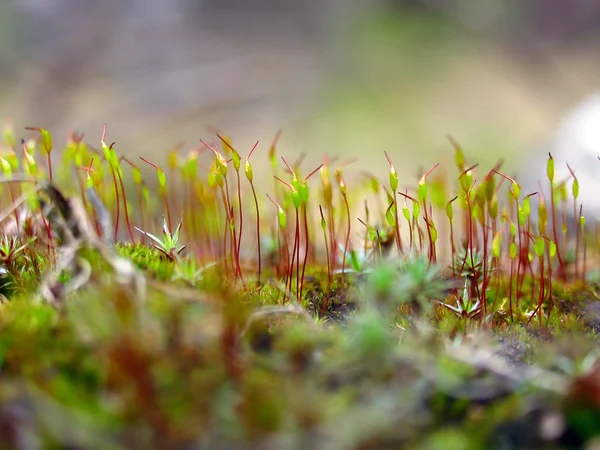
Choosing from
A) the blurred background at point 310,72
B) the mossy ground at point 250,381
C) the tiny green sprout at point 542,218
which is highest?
the blurred background at point 310,72

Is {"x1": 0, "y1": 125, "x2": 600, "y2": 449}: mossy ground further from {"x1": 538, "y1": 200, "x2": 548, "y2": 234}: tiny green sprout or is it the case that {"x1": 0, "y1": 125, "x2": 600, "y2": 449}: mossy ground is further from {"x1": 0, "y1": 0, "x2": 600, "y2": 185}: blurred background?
{"x1": 0, "y1": 0, "x2": 600, "y2": 185}: blurred background

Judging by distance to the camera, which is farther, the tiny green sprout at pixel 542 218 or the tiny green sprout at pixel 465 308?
the tiny green sprout at pixel 542 218

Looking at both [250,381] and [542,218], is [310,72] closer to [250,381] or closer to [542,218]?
[542,218]

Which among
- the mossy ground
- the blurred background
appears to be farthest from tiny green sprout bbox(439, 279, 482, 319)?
the blurred background

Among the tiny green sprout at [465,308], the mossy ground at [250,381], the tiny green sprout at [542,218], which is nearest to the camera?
the mossy ground at [250,381]

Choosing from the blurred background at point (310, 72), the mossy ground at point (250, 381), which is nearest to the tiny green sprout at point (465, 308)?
the mossy ground at point (250, 381)

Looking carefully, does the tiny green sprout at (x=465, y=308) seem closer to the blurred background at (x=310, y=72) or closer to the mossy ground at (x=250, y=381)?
the mossy ground at (x=250, y=381)

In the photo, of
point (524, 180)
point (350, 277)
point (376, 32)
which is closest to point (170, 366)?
point (350, 277)

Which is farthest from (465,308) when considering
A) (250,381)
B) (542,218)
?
(250,381)
